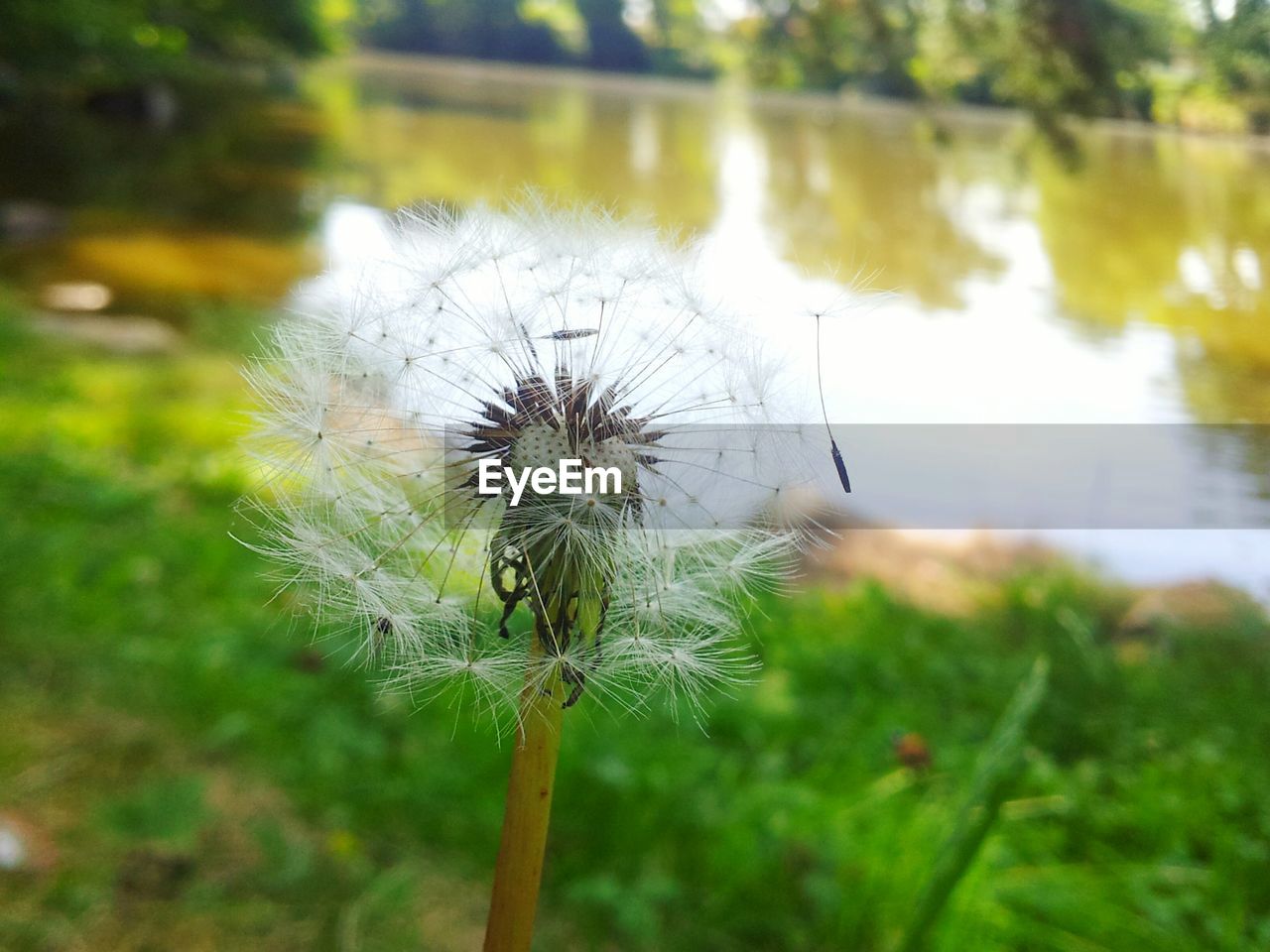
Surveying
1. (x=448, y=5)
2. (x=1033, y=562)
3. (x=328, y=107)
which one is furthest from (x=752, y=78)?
(x=328, y=107)

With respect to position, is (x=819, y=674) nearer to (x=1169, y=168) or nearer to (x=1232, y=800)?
(x=1232, y=800)

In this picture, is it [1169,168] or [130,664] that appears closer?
[130,664]

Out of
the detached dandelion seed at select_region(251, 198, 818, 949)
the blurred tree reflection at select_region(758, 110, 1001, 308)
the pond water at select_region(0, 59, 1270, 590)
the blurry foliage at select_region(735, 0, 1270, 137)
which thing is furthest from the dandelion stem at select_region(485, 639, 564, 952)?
the blurred tree reflection at select_region(758, 110, 1001, 308)

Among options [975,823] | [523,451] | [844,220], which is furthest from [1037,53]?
[523,451]

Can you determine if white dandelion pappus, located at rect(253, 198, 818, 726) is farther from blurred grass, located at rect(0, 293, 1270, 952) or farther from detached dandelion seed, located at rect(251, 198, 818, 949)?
blurred grass, located at rect(0, 293, 1270, 952)

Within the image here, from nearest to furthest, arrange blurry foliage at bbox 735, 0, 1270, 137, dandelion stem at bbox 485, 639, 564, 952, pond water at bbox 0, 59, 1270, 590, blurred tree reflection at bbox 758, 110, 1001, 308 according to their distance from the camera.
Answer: dandelion stem at bbox 485, 639, 564, 952, blurry foliage at bbox 735, 0, 1270, 137, pond water at bbox 0, 59, 1270, 590, blurred tree reflection at bbox 758, 110, 1001, 308

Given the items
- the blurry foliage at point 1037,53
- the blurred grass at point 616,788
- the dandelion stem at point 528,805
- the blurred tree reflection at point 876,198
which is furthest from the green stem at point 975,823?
the blurred tree reflection at point 876,198

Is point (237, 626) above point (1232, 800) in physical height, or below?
above
